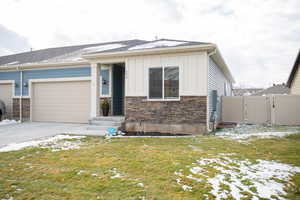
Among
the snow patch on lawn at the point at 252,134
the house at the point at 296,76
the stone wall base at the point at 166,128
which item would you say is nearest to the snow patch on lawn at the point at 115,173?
the stone wall base at the point at 166,128

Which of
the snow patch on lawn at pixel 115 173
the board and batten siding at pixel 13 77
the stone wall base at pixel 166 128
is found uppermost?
the board and batten siding at pixel 13 77

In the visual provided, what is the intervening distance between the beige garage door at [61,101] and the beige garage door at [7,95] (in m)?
1.65

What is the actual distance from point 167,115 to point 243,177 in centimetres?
454

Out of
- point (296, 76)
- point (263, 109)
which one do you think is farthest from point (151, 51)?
point (296, 76)

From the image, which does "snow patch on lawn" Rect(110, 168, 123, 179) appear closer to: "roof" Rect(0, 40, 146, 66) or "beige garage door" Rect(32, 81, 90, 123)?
"beige garage door" Rect(32, 81, 90, 123)

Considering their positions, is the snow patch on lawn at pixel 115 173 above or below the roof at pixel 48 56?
below

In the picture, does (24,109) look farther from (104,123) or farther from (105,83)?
(104,123)

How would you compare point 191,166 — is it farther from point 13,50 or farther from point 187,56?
point 13,50

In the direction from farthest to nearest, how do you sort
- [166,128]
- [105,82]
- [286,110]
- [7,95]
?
1. [7,95]
2. [286,110]
3. [105,82]
4. [166,128]

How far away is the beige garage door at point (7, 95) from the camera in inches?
463

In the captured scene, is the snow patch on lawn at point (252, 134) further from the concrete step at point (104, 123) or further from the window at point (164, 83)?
the concrete step at point (104, 123)

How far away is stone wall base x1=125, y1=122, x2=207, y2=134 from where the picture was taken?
7.46 m

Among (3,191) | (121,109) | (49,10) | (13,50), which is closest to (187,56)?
(121,109)

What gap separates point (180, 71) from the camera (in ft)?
25.2
